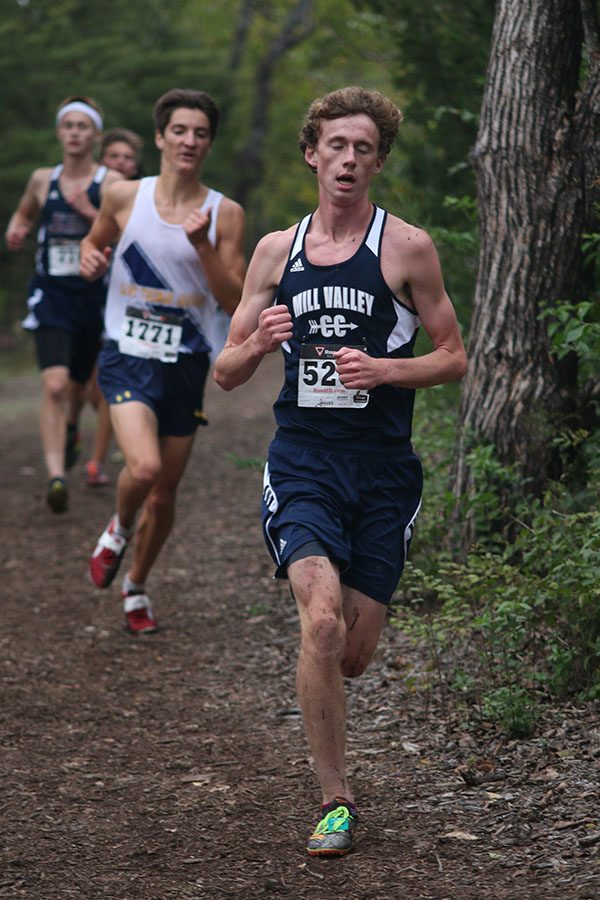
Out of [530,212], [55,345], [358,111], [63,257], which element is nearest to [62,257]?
[63,257]

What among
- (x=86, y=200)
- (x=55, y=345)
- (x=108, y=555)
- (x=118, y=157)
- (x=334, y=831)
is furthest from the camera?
(x=118, y=157)

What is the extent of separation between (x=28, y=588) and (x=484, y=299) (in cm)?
336

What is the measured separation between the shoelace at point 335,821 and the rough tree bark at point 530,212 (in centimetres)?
237

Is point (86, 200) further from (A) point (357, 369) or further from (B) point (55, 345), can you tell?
(A) point (357, 369)

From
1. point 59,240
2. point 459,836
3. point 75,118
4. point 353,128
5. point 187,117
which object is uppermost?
point 75,118

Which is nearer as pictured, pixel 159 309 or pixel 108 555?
pixel 159 309

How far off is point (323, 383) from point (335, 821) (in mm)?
1356

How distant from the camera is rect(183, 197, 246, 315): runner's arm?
6.12 meters

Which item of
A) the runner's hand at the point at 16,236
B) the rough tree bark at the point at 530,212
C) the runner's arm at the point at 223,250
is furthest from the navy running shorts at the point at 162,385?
the runner's hand at the point at 16,236

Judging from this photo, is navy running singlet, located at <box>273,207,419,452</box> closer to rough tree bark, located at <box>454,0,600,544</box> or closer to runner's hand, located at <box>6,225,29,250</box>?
rough tree bark, located at <box>454,0,600,544</box>

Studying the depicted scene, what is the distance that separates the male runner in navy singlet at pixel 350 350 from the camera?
174 inches

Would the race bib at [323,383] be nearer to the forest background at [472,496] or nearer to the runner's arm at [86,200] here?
the forest background at [472,496]

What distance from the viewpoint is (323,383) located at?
4.44 meters

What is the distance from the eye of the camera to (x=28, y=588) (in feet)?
26.7
